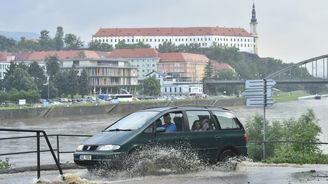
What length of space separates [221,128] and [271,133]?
2153 cm

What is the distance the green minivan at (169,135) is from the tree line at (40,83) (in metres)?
93.8

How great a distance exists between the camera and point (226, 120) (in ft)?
42.5

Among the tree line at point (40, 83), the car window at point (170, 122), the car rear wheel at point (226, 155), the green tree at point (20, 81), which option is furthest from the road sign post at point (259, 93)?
the green tree at point (20, 81)

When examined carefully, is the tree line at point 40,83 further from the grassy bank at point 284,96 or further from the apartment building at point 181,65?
the apartment building at point 181,65

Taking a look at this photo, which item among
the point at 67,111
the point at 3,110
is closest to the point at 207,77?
the point at 67,111

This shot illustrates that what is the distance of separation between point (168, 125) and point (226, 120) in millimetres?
1510

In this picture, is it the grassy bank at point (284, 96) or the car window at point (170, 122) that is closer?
the car window at point (170, 122)

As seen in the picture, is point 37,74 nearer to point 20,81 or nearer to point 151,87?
point 20,81

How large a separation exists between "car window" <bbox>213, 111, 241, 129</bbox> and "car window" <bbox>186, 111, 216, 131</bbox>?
0.76 ft

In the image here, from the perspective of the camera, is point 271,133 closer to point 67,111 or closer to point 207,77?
point 67,111

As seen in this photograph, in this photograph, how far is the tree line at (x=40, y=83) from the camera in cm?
11206

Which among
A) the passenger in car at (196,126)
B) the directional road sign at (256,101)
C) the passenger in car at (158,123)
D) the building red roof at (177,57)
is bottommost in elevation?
the passenger in car at (196,126)

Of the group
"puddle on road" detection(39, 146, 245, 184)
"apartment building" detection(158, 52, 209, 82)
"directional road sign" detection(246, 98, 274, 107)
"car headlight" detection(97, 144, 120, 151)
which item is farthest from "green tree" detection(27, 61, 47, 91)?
"car headlight" detection(97, 144, 120, 151)

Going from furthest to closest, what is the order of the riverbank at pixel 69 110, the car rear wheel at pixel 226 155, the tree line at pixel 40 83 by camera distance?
the tree line at pixel 40 83 → the riverbank at pixel 69 110 → the car rear wheel at pixel 226 155
